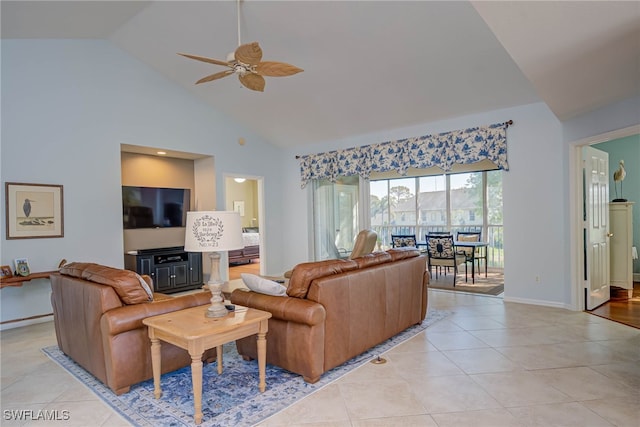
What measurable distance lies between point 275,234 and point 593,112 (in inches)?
219

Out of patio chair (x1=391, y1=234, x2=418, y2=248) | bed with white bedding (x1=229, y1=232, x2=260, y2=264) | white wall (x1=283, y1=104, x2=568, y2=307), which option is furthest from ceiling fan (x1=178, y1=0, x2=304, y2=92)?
bed with white bedding (x1=229, y1=232, x2=260, y2=264)

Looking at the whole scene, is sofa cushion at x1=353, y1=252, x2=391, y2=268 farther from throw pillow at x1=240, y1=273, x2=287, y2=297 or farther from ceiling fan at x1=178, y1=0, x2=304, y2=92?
ceiling fan at x1=178, y1=0, x2=304, y2=92

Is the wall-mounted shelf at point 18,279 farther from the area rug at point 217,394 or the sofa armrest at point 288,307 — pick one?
the sofa armrest at point 288,307

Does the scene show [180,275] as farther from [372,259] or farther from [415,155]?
[415,155]

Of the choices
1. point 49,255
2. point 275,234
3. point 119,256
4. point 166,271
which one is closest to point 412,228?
point 275,234

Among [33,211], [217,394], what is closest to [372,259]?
[217,394]

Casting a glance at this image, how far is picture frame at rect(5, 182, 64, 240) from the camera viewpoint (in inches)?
167

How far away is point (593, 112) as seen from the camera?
403 centimetres

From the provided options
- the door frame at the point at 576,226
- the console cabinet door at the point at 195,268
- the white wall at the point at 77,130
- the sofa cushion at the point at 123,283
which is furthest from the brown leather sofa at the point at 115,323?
the door frame at the point at 576,226

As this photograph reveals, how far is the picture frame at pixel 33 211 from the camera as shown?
4242mm

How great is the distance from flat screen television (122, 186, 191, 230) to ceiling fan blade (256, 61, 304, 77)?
3.54 metres

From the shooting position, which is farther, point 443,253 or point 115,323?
point 443,253

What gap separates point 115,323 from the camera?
245cm

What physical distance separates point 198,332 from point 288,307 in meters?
0.70
